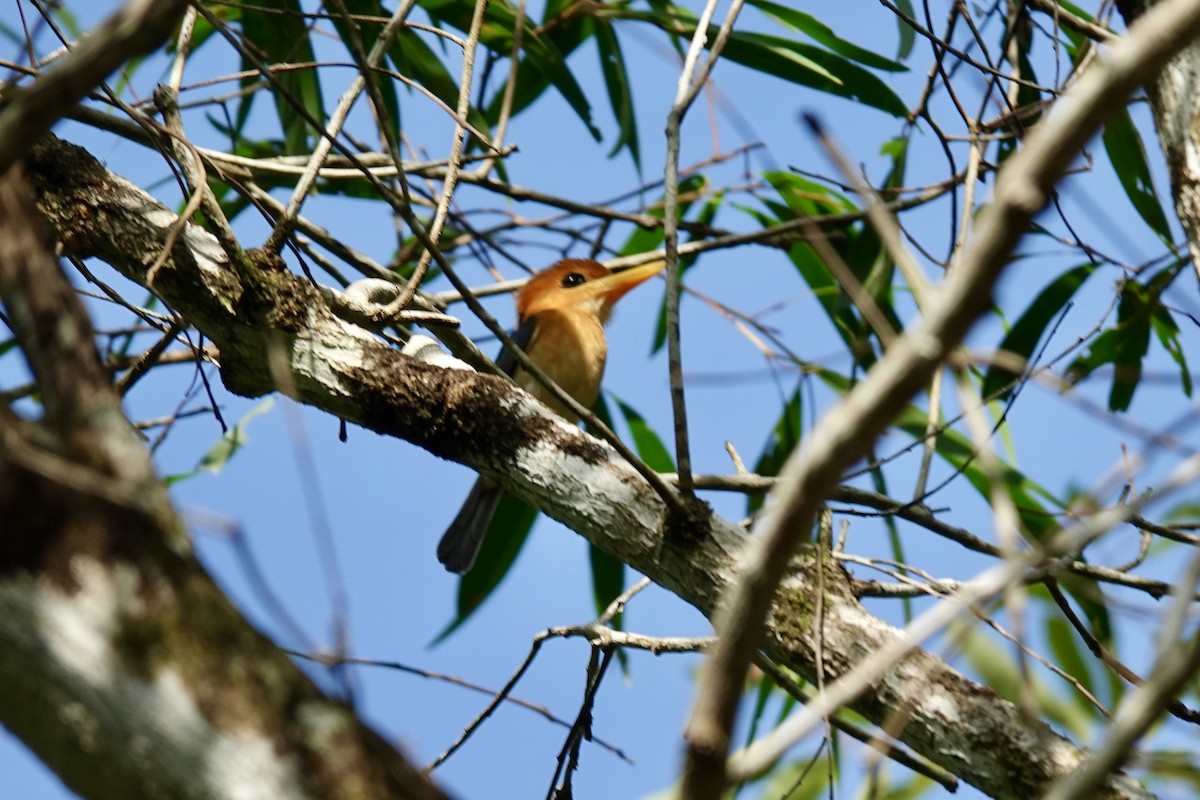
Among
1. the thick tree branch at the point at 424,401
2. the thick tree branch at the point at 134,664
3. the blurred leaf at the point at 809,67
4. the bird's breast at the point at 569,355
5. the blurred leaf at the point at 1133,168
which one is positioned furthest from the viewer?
the bird's breast at the point at 569,355

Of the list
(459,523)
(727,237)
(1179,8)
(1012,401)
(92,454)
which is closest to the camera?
(1179,8)

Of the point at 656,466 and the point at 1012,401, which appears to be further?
the point at 656,466

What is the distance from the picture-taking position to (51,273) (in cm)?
148

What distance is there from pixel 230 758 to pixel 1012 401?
2459mm

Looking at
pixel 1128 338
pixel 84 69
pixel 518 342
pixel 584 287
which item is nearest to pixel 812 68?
pixel 1128 338

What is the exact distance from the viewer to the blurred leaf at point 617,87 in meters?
5.25

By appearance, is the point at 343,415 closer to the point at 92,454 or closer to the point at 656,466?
the point at 92,454

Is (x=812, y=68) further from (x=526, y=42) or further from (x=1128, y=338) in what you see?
(x=1128, y=338)

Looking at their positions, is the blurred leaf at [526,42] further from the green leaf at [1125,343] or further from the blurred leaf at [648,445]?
the green leaf at [1125,343]

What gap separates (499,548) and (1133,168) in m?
3.04

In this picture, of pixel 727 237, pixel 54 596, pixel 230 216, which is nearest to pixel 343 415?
pixel 54 596

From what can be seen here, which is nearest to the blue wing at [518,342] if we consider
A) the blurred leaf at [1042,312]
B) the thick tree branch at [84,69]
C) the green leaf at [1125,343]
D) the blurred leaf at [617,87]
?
the blurred leaf at [617,87]

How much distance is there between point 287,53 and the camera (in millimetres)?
4797

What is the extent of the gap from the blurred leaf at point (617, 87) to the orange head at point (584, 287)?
3.71 feet
